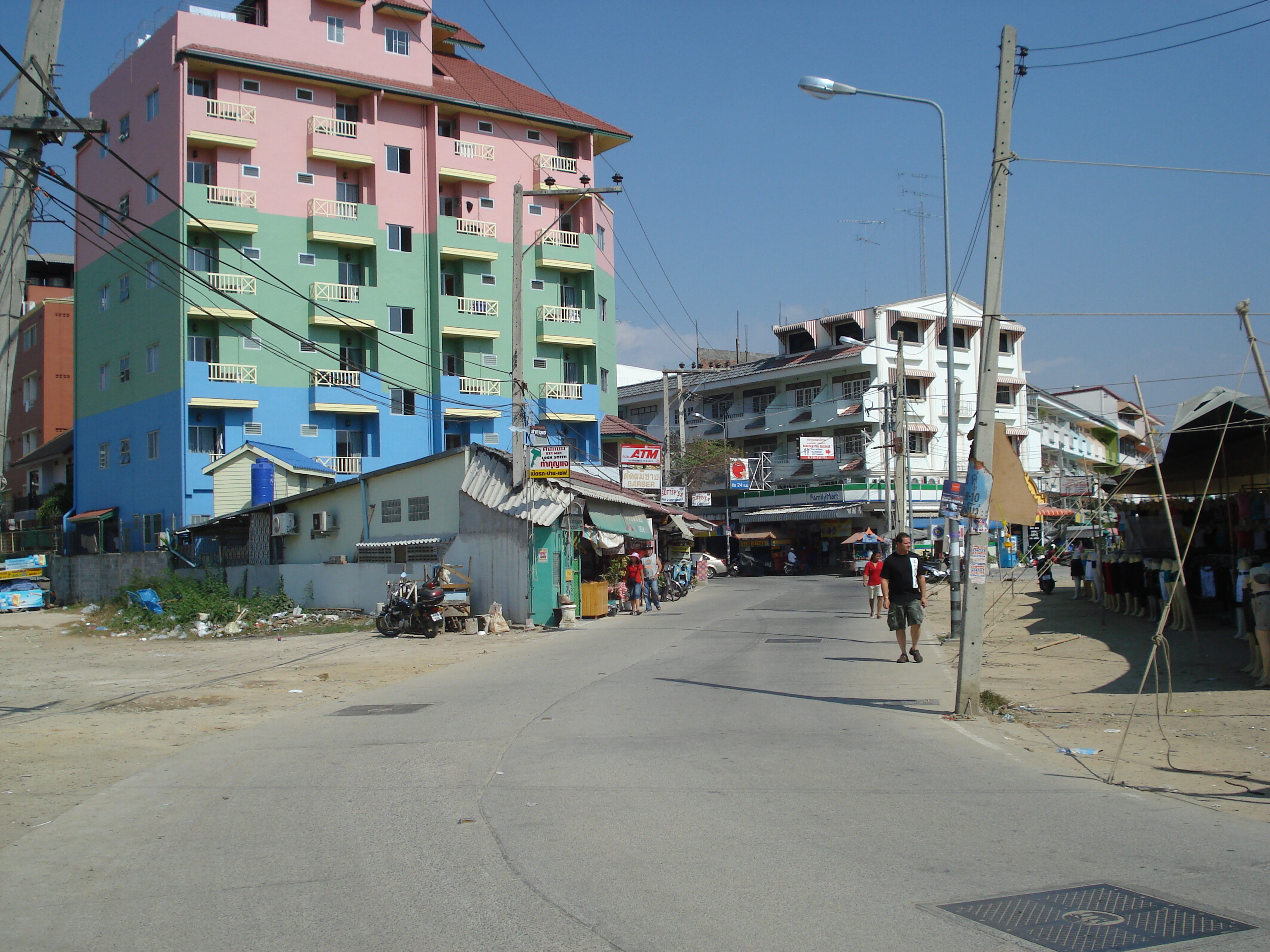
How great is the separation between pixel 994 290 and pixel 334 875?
938cm

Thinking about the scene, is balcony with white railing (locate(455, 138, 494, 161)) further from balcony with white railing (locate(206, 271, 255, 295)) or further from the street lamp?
the street lamp

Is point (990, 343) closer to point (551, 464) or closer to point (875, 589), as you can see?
point (551, 464)

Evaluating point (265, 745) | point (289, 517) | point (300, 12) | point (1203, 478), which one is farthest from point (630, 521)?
A: point (300, 12)

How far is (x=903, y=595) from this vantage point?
1628 cm

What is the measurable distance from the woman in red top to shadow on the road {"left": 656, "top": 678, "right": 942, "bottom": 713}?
16.2 metres

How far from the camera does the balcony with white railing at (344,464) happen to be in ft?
A: 147

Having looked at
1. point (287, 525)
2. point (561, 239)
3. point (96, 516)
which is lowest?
point (287, 525)

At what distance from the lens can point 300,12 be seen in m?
45.3

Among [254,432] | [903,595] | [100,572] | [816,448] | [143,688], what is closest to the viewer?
[143,688]

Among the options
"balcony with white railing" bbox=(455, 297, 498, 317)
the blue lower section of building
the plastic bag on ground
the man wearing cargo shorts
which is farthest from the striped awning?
the man wearing cargo shorts

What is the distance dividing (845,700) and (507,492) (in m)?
15.0

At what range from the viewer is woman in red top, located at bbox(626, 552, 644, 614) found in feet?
100

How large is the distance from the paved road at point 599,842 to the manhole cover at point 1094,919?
0.15 m

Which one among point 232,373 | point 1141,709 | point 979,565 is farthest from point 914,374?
point 979,565
